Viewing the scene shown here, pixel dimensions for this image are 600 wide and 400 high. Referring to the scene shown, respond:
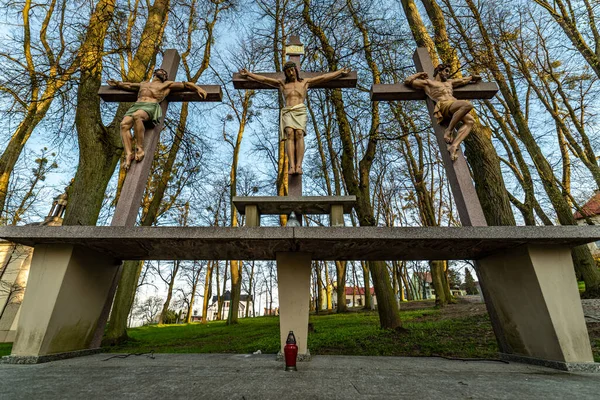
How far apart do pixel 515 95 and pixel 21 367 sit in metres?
12.9

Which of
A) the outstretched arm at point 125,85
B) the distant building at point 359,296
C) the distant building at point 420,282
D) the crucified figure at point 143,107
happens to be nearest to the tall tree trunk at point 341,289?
the distant building at point 359,296

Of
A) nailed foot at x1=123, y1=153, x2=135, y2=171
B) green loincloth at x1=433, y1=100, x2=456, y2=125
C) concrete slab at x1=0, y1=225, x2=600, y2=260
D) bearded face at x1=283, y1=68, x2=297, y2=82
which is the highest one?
bearded face at x1=283, y1=68, x2=297, y2=82

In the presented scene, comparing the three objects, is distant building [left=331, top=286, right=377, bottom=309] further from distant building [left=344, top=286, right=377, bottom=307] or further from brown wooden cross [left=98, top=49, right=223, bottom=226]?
brown wooden cross [left=98, top=49, right=223, bottom=226]

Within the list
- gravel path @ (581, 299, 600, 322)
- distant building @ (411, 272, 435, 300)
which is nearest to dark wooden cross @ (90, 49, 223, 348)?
gravel path @ (581, 299, 600, 322)

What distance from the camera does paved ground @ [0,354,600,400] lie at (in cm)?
209

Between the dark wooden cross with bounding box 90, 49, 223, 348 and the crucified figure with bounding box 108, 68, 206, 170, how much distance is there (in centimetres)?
10

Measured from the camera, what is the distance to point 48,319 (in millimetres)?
3461

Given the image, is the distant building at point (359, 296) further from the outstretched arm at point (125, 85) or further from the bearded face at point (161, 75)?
the outstretched arm at point (125, 85)

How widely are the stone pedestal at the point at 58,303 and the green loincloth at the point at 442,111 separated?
217 inches

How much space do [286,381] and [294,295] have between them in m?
1.35

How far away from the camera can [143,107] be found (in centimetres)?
485

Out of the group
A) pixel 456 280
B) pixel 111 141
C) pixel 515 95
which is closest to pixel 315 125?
pixel 515 95

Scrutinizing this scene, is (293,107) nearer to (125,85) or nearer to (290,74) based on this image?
(290,74)

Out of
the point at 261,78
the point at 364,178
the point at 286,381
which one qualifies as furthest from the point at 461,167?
the point at 286,381
